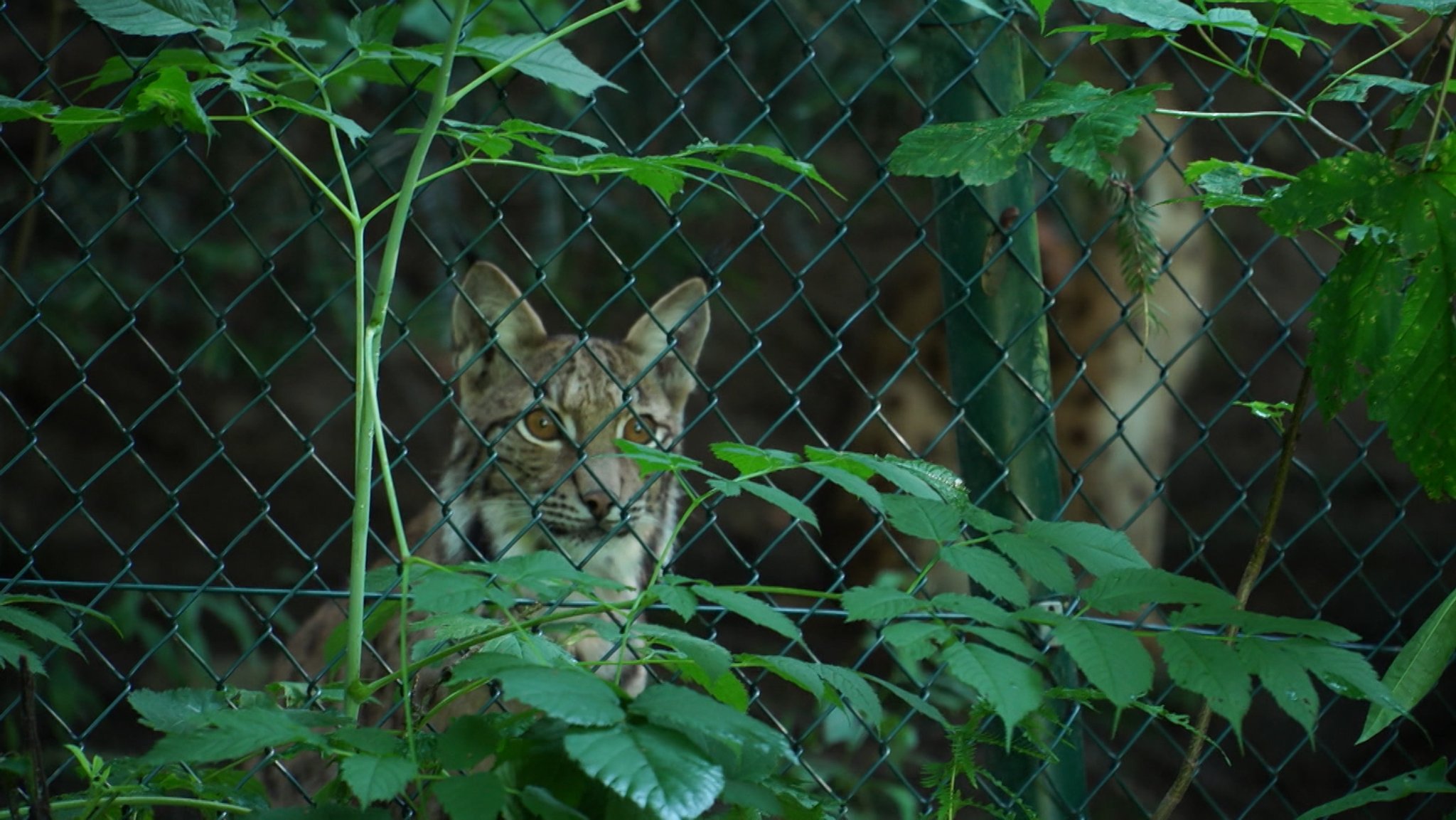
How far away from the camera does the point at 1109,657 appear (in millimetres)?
1451

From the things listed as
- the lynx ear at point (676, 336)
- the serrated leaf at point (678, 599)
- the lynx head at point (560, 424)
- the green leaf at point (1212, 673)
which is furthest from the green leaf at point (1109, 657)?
the lynx head at point (560, 424)

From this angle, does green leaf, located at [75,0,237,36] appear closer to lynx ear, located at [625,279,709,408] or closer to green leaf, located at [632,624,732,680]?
green leaf, located at [632,624,732,680]

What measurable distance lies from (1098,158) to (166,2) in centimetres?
123

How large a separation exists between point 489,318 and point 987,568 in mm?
1949

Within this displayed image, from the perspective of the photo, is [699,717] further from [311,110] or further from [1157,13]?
[1157,13]

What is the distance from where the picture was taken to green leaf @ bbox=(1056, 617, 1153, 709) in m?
1.42

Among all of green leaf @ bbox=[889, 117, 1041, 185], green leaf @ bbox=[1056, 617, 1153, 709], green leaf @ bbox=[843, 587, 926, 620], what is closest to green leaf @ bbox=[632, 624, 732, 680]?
green leaf @ bbox=[843, 587, 926, 620]

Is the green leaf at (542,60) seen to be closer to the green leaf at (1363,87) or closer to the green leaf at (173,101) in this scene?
the green leaf at (173,101)

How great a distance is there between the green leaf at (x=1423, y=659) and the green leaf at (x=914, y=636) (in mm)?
898

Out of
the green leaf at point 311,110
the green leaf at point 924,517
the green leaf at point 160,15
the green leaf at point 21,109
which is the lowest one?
the green leaf at point 924,517

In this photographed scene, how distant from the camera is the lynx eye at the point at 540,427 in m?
3.45

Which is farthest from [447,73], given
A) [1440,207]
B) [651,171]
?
[1440,207]

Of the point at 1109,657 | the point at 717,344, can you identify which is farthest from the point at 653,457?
the point at 717,344

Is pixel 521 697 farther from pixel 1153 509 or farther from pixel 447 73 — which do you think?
pixel 1153 509
